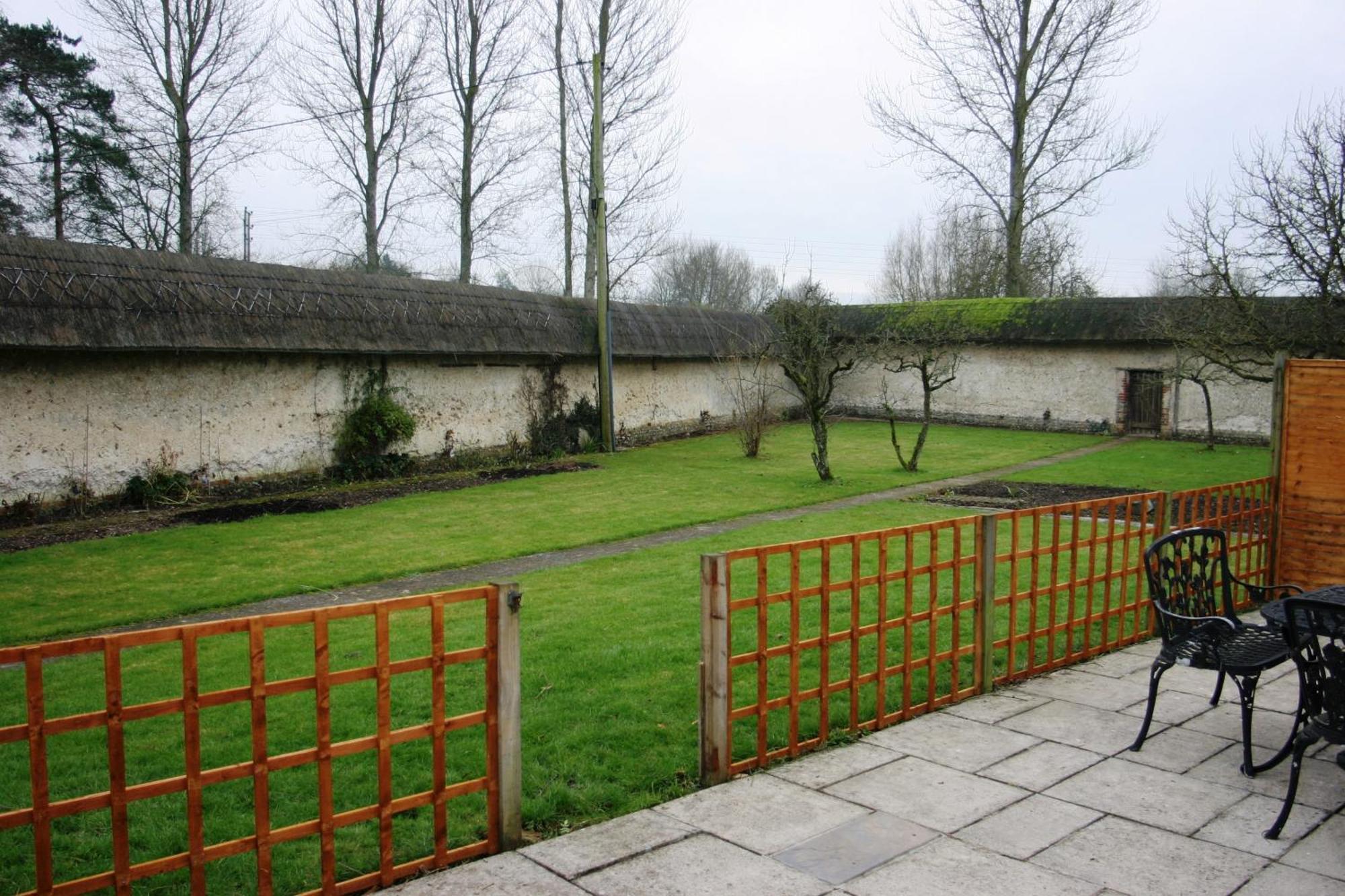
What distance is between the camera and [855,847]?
3.53 metres

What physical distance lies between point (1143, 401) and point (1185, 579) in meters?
19.6

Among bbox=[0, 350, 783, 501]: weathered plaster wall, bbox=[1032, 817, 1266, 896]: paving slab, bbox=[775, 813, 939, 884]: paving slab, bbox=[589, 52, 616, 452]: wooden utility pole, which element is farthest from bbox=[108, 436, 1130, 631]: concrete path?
bbox=[589, 52, 616, 452]: wooden utility pole

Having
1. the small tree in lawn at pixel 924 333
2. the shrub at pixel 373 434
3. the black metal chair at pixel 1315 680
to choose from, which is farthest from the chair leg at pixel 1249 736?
the small tree in lawn at pixel 924 333

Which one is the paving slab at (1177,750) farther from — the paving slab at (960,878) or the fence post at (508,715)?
the fence post at (508,715)

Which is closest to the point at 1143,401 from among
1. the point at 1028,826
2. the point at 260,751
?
the point at 1028,826

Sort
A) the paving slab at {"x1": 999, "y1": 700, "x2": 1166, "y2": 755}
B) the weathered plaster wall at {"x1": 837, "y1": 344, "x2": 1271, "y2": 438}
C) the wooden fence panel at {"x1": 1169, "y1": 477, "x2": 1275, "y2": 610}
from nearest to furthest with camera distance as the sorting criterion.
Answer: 1. the paving slab at {"x1": 999, "y1": 700, "x2": 1166, "y2": 755}
2. the wooden fence panel at {"x1": 1169, "y1": 477, "x2": 1275, "y2": 610}
3. the weathered plaster wall at {"x1": 837, "y1": 344, "x2": 1271, "y2": 438}

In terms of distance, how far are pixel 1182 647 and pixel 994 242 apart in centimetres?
2953

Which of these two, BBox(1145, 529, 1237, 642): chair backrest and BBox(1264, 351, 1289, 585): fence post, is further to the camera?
BBox(1264, 351, 1289, 585): fence post

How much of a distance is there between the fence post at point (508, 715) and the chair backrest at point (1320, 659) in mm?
3151

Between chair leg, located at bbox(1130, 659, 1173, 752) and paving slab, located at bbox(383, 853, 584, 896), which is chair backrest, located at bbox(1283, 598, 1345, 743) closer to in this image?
chair leg, located at bbox(1130, 659, 1173, 752)

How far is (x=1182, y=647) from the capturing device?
4621 millimetres

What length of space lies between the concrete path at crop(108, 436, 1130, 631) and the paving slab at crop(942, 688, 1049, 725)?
2890 millimetres

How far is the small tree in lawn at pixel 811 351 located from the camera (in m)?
15.1

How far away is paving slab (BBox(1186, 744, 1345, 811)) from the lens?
4016mm
